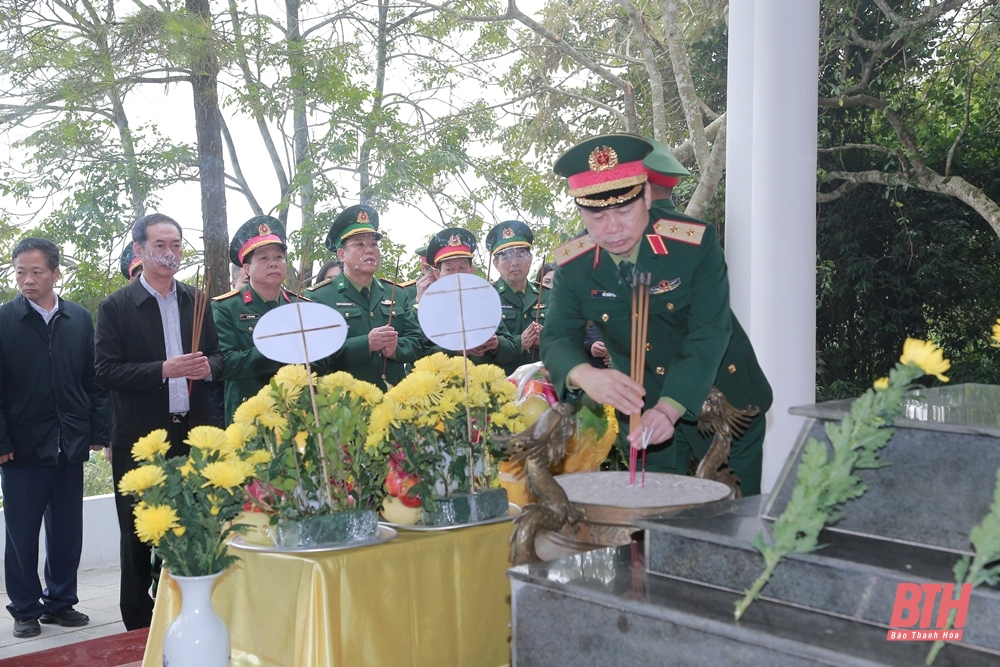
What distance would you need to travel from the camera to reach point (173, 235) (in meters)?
3.71

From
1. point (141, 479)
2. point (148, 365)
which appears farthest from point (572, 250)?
point (148, 365)

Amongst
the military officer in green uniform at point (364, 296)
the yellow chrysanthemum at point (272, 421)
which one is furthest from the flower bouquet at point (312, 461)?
the military officer in green uniform at point (364, 296)

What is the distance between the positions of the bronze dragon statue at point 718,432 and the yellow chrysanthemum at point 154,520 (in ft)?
3.50

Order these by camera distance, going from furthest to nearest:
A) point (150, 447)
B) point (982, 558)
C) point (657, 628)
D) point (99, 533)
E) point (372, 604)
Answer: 1. point (99, 533)
2. point (372, 604)
3. point (150, 447)
4. point (657, 628)
5. point (982, 558)

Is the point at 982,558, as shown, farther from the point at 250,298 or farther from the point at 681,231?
the point at 250,298

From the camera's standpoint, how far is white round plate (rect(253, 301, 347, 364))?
203 centimetres

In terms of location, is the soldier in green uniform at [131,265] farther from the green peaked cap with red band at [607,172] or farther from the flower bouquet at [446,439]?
the green peaked cap with red band at [607,172]

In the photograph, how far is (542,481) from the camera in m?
A: 1.82

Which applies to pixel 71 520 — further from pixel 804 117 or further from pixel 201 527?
pixel 804 117

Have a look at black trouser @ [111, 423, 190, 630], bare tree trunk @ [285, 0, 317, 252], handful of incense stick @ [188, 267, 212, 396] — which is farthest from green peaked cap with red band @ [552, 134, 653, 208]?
bare tree trunk @ [285, 0, 317, 252]

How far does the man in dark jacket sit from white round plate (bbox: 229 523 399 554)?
94.9 inches

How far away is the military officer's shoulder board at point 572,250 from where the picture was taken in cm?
231

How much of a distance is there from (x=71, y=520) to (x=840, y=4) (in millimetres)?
6301

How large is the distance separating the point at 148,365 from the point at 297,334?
5.80 feet
